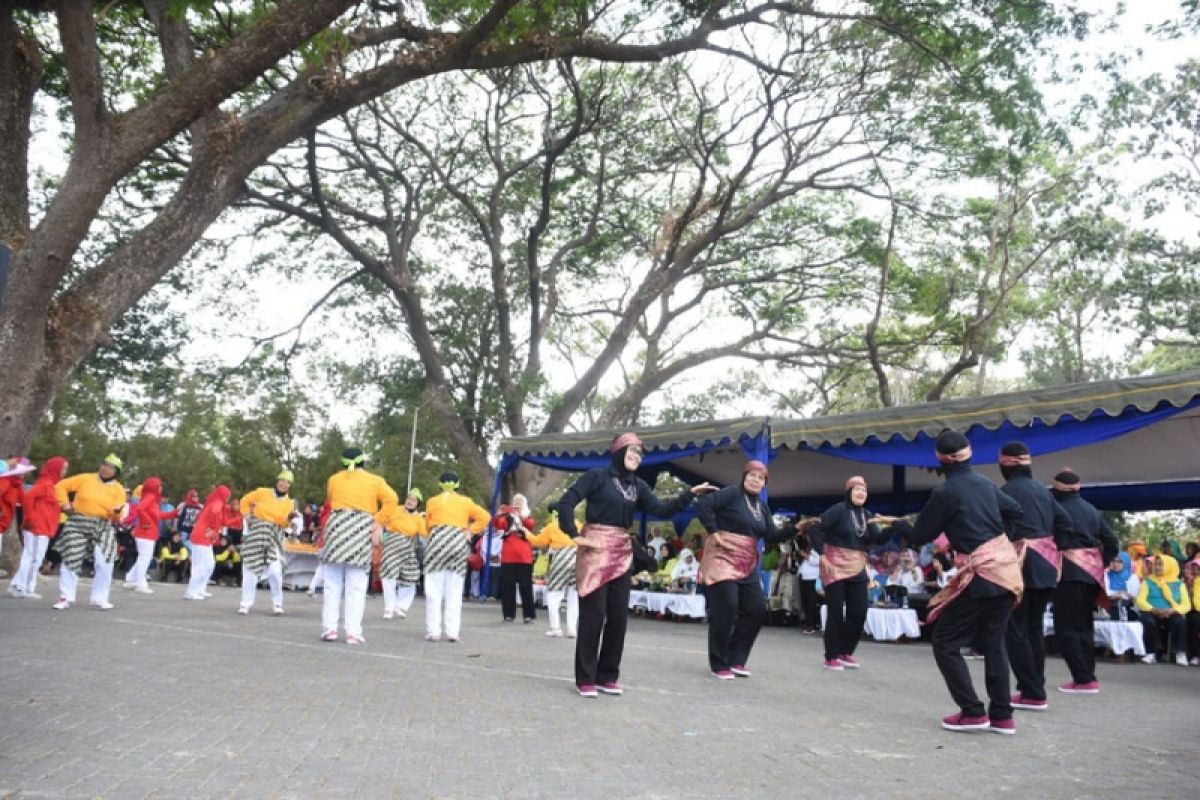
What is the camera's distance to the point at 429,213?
72.8 feet

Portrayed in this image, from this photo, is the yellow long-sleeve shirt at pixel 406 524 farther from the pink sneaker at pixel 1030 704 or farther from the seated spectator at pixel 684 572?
the pink sneaker at pixel 1030 704

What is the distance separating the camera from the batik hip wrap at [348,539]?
9.11 m

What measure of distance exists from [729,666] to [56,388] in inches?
340

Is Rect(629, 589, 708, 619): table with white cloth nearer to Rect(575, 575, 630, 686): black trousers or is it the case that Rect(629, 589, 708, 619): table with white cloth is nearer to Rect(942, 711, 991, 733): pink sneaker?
Rect(575, 575, 630, 686): black trousers

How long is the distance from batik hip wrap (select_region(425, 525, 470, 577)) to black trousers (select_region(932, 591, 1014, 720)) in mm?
5284

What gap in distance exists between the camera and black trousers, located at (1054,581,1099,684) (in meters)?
7.94

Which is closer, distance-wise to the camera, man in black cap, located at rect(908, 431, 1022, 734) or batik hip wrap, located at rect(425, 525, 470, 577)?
man in black cap, located at rect(908, 431, 1022, 734)

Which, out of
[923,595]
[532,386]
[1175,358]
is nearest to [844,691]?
[923,595]

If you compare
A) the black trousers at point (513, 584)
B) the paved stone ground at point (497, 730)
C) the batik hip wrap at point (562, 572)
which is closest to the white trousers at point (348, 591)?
the paved stone ground at point (497, 730)

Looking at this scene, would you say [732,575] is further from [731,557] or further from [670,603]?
[670,603]

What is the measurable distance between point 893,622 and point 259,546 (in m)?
8.83

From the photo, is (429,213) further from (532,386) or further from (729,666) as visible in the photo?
(729,666)

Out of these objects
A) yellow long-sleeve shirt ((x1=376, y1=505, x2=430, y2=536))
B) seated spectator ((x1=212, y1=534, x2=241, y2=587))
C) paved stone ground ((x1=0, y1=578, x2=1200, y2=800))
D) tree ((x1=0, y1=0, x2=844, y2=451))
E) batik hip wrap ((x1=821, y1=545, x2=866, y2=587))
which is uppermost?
tree ((x1=0, y1=0, x2=844, y2=451))

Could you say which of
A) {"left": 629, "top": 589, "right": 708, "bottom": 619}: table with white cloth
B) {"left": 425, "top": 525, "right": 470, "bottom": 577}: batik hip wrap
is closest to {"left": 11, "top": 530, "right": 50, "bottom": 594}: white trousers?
{"left": 425, "top": 525, "right": 470, "bottom": 577}: batik hip wrap
